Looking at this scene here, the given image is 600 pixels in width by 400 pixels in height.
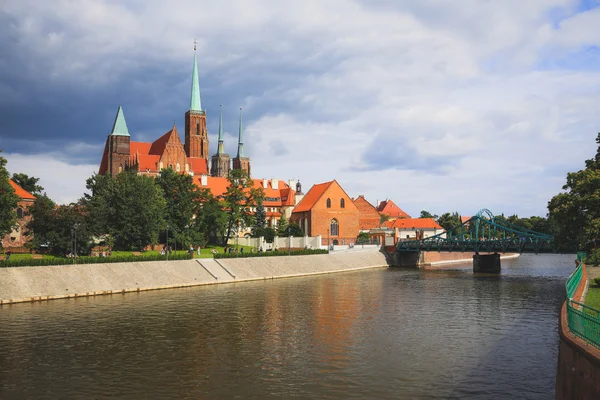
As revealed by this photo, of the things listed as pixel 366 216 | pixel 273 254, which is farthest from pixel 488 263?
pixel 366 216

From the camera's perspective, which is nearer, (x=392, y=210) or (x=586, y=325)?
(x=586, y=325)

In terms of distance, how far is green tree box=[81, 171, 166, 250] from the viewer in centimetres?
6512

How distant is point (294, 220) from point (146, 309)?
71889mm

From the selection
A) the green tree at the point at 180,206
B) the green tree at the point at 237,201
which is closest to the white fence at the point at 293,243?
the green tree at the point at 237,201

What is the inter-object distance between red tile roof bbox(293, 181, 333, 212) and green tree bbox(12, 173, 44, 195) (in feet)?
153

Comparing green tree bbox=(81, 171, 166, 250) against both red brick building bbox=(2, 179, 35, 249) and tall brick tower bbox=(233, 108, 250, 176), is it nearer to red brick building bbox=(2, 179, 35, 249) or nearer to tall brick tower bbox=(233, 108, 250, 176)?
red brick building bbox=(2, 179, 35, 249)

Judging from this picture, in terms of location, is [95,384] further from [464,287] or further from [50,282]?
[464,287]

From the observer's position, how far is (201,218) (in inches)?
3066

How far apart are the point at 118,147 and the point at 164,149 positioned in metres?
9.11

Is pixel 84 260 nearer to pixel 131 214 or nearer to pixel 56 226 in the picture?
pixel 56 226

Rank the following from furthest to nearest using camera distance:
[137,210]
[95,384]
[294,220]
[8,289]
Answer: [294,220], [137,210], [8,289], [95,384]

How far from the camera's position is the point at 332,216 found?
101 meters

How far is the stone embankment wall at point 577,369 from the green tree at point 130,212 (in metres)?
55.3

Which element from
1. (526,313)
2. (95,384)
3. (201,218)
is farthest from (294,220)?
(95,384)
